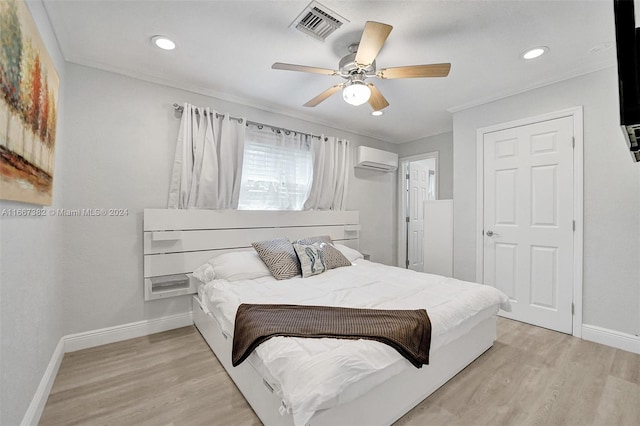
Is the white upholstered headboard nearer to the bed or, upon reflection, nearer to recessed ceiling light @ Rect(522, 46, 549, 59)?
the bed

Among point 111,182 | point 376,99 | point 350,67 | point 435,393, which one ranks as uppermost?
point 350,67

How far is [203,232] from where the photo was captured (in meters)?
2.88

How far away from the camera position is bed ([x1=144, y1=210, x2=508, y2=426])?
49.0 inches

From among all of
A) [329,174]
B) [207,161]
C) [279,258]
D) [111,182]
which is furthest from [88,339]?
[329,174]

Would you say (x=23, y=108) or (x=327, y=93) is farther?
(x=327, y=93)

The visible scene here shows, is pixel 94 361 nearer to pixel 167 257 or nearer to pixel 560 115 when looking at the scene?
pixel 167 257

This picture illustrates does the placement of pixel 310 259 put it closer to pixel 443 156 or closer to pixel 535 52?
pixel 535 52

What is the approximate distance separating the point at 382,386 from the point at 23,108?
7.13 feet

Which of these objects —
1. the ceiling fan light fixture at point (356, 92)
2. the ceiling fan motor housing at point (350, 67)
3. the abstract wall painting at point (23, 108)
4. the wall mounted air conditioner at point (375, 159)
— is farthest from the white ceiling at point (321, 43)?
the wall mounted air conditioner at point (375, 159)

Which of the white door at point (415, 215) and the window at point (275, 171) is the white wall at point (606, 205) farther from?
the window at point (275, 171)

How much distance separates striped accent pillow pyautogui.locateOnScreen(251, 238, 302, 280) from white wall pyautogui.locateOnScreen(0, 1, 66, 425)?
1.55 meters

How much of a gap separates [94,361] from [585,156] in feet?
15.0

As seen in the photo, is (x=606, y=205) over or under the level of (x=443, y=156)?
under

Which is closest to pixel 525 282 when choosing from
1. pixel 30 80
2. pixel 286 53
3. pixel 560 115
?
pixel 560 115
